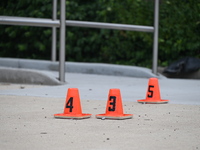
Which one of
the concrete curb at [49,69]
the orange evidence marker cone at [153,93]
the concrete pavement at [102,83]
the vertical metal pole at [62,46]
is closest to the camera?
the orange evidence marker cone at [153,93]

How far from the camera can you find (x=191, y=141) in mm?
6500

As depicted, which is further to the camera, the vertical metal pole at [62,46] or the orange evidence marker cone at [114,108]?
the vertical metal pole at [62,46]

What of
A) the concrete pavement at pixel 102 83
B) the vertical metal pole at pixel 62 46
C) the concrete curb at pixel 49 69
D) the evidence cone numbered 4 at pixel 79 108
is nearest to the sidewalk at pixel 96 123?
the concrete pavement at pixel 102 83

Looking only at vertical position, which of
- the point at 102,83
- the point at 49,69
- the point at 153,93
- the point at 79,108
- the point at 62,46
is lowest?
the point at 49,69

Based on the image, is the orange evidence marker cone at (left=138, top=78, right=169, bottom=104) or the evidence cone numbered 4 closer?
the evidence cone numbered 4

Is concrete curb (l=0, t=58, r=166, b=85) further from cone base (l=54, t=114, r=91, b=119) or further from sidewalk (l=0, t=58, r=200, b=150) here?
cone base (l=54, t=114, r=91, b=119)

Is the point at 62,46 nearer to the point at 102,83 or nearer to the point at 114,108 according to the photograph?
the point at 102,83

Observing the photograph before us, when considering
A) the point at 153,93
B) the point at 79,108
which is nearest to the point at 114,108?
the point at 79,108

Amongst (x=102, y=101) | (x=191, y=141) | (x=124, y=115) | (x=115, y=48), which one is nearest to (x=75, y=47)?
(x=115, y=48)

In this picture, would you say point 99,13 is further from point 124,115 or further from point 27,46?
point 124,115

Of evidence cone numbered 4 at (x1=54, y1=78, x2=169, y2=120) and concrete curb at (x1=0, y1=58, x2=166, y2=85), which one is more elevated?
evidence cone numbered 4 at (x1=54, y1=78, x2=169, y2=120)

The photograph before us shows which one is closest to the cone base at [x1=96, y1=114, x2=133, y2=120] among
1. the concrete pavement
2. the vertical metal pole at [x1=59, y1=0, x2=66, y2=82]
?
the concrete pavement

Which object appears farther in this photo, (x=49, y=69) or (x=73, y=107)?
(x=49, y=69)

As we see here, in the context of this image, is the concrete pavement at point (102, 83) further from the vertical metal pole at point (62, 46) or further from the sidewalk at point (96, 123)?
the vertical metal pole at point (62, 46)
